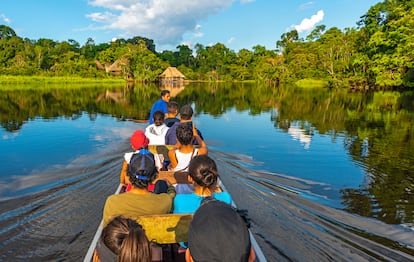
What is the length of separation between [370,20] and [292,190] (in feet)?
178

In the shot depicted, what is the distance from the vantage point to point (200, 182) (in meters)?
2.84

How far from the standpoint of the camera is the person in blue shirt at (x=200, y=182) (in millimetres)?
2787

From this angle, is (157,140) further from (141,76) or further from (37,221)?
(141,76)

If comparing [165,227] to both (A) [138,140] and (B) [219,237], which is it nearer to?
(B) [219,237]

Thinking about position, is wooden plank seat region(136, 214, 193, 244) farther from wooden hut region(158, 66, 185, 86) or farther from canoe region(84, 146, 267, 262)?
wooden hut region(158, 66, 185, 86)

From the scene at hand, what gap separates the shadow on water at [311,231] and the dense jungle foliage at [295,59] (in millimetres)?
41318

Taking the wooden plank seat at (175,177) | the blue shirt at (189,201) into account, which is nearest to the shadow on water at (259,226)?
the wooden plank seat at (175,177)

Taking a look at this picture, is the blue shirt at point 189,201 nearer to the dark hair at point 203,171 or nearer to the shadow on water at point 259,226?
the dark hair at point 203,171

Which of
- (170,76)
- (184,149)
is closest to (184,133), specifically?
(184,149)

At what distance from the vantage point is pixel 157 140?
6.57m

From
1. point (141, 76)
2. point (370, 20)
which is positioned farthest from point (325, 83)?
point (141, 76)

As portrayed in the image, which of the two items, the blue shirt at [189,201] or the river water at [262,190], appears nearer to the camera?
the blue shirt at [189,201]

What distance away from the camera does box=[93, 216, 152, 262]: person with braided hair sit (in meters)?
1.75

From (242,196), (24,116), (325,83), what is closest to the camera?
(242,196)
